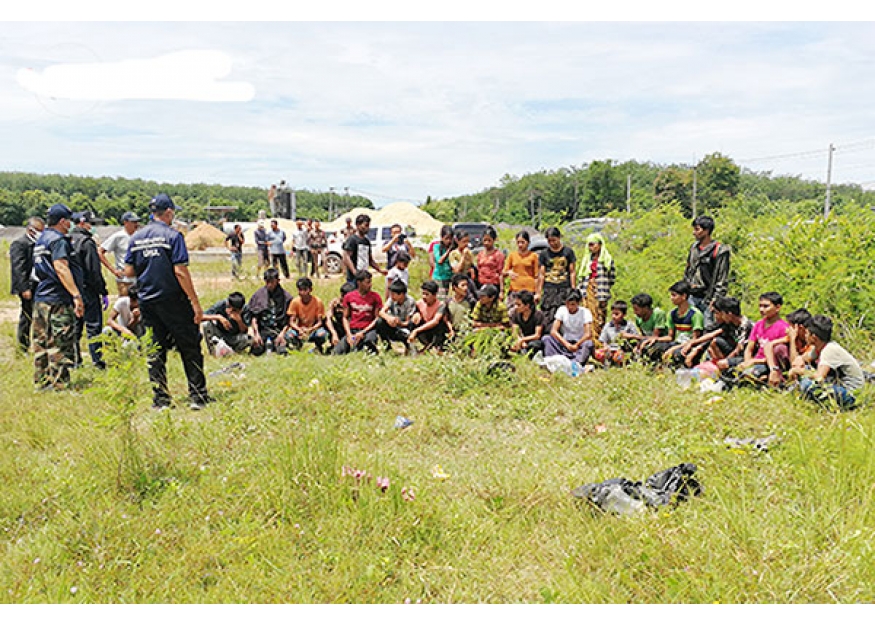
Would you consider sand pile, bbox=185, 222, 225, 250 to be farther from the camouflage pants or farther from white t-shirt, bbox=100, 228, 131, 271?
the camouflage pants

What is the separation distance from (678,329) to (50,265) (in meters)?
6.63

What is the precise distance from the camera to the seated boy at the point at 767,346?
19.7ft

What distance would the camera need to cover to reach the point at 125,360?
4.00 m

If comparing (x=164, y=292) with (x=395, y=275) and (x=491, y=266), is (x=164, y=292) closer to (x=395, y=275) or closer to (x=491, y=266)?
(x=395, y=275)

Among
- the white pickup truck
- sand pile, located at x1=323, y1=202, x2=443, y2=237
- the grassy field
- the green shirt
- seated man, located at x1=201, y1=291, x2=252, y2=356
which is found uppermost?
sand pile, located at x1=323, y1=202, x2=443, y2=237

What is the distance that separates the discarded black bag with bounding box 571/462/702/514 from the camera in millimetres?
3527

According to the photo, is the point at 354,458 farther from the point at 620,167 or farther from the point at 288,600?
the point at 620,167

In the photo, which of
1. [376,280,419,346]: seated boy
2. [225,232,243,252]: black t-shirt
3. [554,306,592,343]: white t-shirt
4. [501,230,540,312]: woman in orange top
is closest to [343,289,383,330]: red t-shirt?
[376,280,419,346]: seated boy

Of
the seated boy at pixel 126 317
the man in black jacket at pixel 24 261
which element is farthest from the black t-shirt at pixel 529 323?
the man in black jacket at pixel 24 261

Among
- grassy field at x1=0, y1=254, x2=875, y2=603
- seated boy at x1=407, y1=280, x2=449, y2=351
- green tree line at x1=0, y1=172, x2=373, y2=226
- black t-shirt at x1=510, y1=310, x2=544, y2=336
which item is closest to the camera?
grassy field at x1=0, y1=254, x2=875, y2=603

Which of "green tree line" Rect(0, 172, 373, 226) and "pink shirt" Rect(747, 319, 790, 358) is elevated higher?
"green tree line" Rect(0, 172, 373, 226)

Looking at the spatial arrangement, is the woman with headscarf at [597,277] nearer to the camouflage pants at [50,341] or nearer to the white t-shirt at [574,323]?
the white t-shirt at [574,323]

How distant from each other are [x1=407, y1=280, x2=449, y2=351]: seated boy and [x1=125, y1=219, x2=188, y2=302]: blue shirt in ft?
10.7

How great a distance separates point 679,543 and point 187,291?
4200 millimetres
